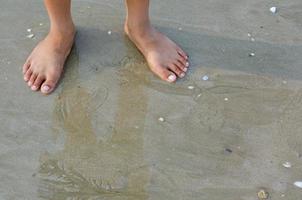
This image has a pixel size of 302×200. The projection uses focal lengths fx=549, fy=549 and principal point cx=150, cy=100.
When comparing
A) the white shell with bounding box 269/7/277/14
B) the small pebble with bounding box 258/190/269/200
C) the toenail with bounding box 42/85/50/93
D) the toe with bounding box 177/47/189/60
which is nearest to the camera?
the small pebble with bounding box 258/190/269/200

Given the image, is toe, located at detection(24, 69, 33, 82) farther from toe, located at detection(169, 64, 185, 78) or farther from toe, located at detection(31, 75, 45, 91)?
toe, located at detection(169, 64, 185, 78)

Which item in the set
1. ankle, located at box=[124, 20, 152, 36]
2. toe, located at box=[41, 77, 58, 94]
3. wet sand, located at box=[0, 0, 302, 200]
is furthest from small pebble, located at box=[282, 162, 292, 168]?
toe, located at box=[41, 77, 58, 94]

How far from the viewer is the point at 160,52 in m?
2.00

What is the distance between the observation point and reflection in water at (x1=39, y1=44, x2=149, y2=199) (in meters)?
1.65

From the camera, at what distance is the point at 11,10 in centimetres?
216

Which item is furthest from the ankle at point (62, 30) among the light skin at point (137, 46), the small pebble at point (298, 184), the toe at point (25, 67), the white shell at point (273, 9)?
the small pebble at point (298, 184)

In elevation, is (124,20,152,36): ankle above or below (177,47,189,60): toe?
above

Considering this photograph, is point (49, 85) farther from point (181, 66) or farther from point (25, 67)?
point (181, 66)

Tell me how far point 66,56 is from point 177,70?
1.34 feet

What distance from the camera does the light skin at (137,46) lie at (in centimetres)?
192

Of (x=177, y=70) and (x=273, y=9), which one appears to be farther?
(x=273, y=9)

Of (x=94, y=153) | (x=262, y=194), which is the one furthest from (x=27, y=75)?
(x=262, y=194)

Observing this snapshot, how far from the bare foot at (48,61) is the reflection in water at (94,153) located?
0.19ft

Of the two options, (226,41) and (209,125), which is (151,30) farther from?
(209,125)
